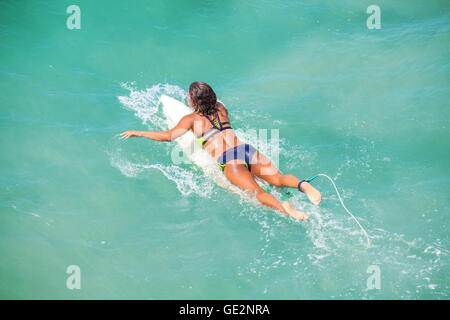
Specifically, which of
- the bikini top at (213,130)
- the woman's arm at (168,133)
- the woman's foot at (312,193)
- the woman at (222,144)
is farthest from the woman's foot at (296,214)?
the woman's arm at (168,133)

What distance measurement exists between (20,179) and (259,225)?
97.4 inches

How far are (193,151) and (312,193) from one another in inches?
55.9

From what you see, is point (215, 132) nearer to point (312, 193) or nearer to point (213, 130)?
point (213, 130)

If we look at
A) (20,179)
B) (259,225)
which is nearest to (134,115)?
(20,179)

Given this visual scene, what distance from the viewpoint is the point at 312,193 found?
3219mm

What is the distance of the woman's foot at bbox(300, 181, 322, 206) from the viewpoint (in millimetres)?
3176

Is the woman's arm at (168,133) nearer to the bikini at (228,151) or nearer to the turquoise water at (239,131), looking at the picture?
the bikini at (228,151)

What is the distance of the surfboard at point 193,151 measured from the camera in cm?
381

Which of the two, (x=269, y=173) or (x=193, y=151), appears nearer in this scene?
(x=269, y=173)

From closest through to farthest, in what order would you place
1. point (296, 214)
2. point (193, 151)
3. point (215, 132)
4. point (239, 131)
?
point (296, 214), point (215, 132), point (193, 151), point (239, 131)

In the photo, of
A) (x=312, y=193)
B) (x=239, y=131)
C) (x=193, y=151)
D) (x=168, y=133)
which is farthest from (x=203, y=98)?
(x=312, y=193)

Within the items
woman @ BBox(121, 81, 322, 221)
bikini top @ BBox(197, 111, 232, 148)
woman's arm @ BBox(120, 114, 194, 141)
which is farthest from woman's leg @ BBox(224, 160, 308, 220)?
woman's arm @ BBox(120, 114, 194, 141)

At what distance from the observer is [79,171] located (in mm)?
4191

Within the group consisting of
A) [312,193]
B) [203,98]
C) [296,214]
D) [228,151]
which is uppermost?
[203,98]
